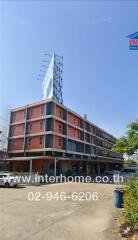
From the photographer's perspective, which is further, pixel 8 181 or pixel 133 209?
pixel 8 181

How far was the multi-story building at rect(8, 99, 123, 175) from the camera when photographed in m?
44.3

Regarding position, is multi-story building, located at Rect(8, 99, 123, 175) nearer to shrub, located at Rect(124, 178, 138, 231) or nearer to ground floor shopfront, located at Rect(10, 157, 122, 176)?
ground floor shopfront, located at Rect(10, 157, 122, 176)

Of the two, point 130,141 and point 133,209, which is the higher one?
point 130,141

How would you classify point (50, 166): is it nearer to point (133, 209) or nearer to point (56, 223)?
point (56, 223)

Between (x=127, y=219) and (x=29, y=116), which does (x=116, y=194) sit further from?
(x=29, y=116)

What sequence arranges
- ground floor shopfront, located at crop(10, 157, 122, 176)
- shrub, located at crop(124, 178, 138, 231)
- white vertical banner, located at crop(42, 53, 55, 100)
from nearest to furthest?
shrub, located at crop(124, 178, 138, 231), ground floor shopfront, located at crop(10, 157, 122, 176), white vertical banner, located at crop(42, 53, 55, 100)

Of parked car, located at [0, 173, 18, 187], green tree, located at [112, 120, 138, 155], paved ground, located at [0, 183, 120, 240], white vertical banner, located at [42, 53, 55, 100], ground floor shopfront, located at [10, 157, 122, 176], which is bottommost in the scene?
paved ground, located at [0, 183, 120, 240]

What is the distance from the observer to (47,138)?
44531 millimetres

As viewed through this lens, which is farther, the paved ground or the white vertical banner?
the white vertical banner

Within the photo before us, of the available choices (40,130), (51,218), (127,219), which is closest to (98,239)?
(127,219)

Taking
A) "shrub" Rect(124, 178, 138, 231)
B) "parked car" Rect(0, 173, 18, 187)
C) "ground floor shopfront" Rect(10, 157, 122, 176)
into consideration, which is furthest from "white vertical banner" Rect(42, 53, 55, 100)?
"shrub" Rect(124, 178, 138, 231)

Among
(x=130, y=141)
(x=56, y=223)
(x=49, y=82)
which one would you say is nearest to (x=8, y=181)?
(x=130, y=141)

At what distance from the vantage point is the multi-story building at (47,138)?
4434cm

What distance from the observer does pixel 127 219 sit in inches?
357
